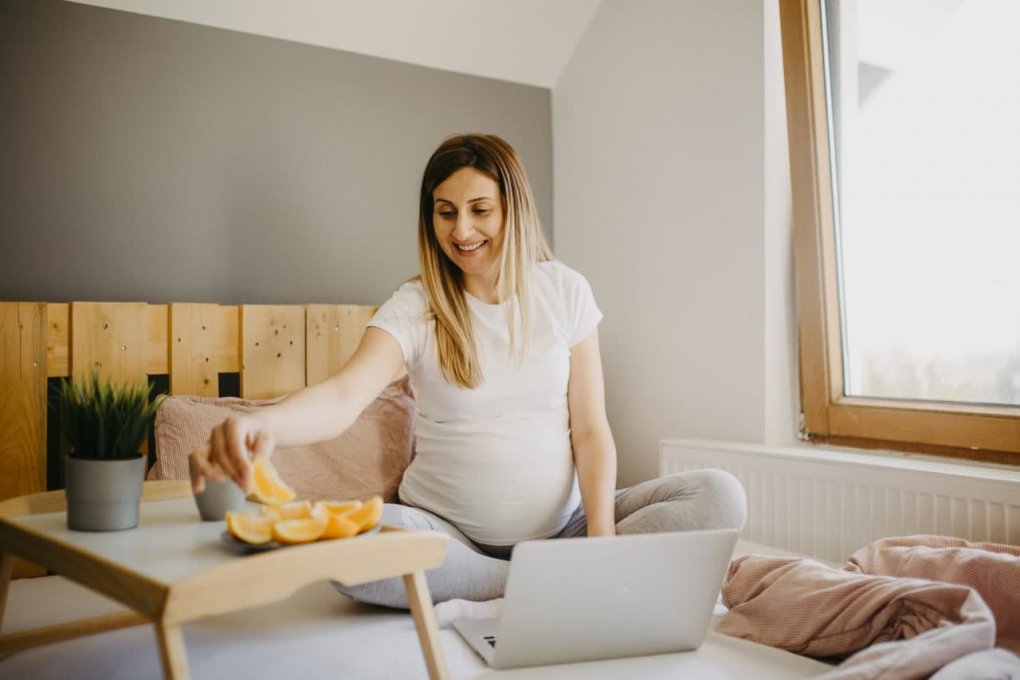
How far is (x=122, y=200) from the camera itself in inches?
80.4

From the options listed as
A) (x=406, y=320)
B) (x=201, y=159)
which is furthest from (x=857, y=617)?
(x=201, y=159)

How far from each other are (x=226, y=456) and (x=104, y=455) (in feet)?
0.68

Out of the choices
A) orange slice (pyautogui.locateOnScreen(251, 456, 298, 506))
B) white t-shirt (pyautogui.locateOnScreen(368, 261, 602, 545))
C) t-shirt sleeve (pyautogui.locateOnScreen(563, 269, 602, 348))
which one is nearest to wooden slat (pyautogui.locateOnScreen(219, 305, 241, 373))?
white t-shirt (pyautogui.locateOnScreen(368, 261, 602, 545))

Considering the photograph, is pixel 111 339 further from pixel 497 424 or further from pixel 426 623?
pixel 426 623

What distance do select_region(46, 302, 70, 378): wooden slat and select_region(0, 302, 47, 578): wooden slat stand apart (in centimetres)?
1

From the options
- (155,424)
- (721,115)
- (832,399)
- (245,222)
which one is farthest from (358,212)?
(832,399)

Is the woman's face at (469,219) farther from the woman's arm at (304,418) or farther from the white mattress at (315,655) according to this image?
the white mattress at (315,655)

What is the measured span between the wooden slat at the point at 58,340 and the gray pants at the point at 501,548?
90cm

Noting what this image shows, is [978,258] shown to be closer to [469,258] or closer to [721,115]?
[721,115]

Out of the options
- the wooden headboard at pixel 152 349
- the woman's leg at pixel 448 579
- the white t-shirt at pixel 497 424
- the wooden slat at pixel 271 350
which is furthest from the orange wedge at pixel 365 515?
the wooden slat at pixel 271 350

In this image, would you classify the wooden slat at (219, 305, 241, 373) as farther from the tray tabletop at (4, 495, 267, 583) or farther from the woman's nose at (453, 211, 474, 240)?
the tray tabletop at (4, 495, 267, 583)

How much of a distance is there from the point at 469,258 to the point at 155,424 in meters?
0.81

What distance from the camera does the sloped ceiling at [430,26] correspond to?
2.18 meters

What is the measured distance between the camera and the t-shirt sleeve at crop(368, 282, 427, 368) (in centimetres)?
151
